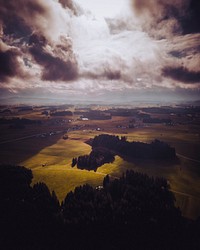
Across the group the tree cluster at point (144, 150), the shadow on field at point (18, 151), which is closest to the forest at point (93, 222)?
the shadow on field at point (18, 151)

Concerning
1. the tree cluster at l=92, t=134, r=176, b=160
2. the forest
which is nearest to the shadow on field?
the tree cluster at l=92, t=134, r=176, b=160

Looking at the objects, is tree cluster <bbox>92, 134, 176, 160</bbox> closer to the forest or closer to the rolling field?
the rolling field

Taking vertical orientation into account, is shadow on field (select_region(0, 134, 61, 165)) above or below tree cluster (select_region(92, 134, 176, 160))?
below

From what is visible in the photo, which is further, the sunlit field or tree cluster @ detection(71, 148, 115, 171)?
tree cluster @ detection(71, 148, 115, 171)

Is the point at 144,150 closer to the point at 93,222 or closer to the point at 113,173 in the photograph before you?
the point at 113,173

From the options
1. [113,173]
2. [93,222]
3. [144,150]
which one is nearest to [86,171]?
[113,173]

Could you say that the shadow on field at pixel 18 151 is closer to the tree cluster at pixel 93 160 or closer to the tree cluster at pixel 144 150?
the tree cluster at pixel 93 160
